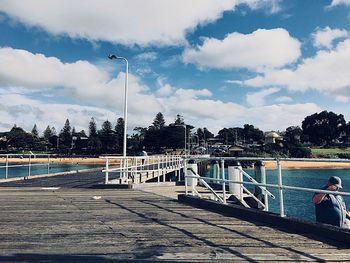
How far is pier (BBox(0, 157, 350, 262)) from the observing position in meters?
4.31

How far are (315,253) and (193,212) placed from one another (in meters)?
3.69

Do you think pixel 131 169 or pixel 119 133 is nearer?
pixel 131 169

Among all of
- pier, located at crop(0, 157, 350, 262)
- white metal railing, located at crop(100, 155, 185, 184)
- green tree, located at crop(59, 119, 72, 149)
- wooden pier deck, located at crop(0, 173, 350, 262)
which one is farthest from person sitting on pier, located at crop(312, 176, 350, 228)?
green tree, located at crop(59, 119, 72, 149)

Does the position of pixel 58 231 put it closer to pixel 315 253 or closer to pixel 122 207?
pixel 122 207

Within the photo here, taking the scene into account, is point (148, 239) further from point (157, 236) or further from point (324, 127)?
point (324, 127)

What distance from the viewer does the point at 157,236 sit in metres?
5.39

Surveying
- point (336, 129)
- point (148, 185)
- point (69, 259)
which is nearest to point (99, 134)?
point (336, 129)

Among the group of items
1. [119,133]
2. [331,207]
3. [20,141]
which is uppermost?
[119,133]

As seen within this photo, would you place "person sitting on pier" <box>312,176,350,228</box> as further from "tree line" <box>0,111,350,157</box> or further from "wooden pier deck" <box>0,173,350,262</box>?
"tree line" <box>0,111,350,157</box>

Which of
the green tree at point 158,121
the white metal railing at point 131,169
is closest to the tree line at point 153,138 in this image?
the green tree at point 158,121

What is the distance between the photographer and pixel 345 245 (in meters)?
4.73

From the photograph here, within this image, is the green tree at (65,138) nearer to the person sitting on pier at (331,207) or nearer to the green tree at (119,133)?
the green tree at (119,133)

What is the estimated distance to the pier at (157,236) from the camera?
4.31m

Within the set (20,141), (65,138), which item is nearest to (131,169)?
(20,141)
